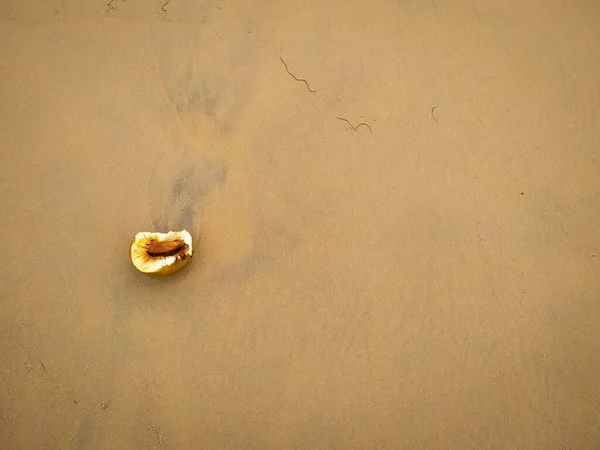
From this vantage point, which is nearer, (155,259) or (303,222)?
(155,259)

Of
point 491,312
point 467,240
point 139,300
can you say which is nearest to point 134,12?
point 139,300

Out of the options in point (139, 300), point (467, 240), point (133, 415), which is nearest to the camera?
point (133, 415)

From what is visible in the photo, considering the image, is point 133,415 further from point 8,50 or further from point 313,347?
point 8,50

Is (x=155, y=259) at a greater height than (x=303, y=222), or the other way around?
(x=303, y=222)
